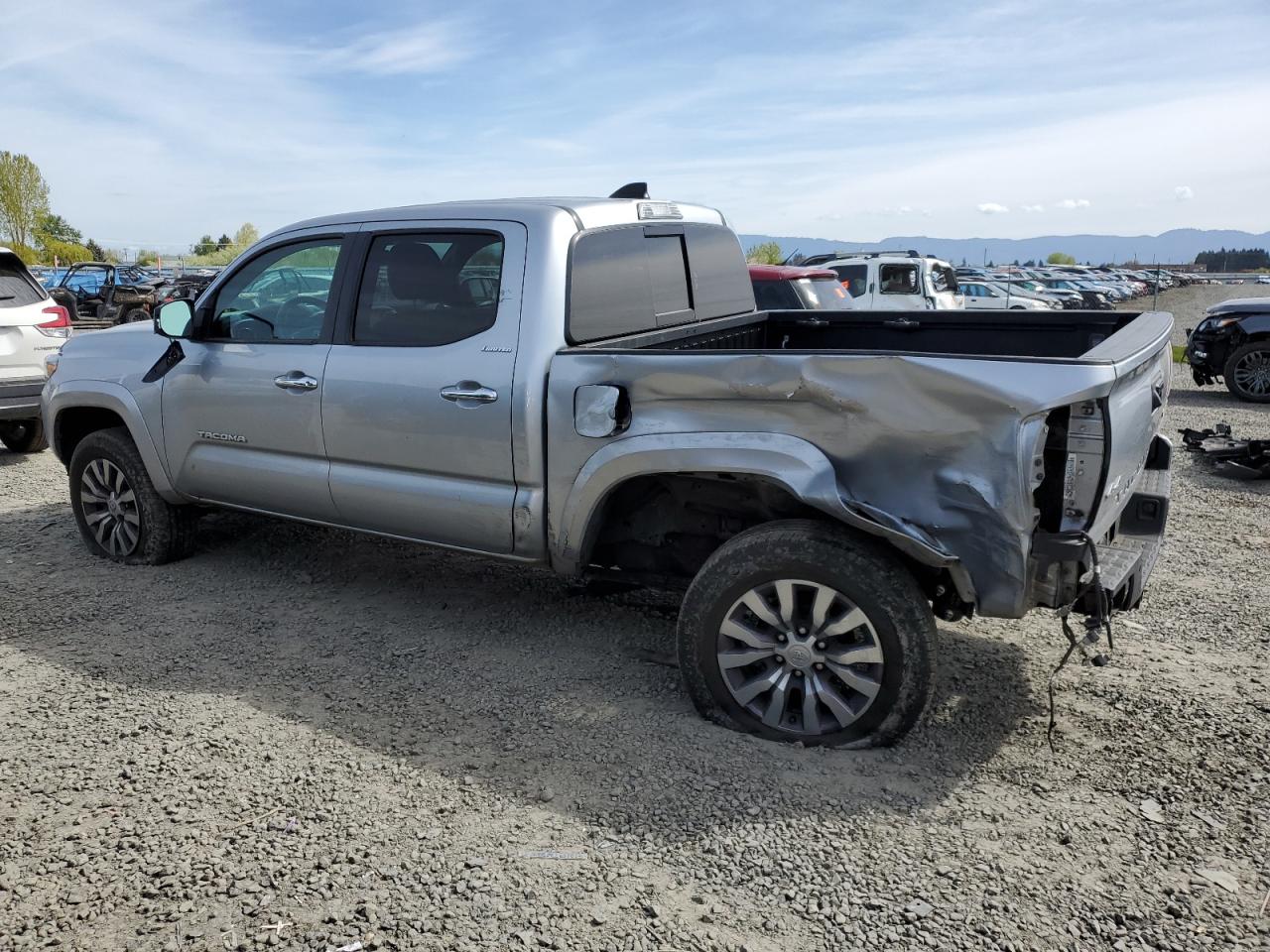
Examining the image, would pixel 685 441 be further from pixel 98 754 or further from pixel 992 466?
pixel 98 754

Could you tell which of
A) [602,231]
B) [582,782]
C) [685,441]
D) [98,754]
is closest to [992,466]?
[685,441]

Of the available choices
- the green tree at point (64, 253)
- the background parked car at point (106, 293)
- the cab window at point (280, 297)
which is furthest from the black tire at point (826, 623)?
the green tree at point (64, 253)

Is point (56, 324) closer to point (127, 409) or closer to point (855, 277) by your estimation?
point (127, 409)

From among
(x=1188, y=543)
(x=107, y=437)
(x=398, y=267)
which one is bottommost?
(x=1188, y=543)

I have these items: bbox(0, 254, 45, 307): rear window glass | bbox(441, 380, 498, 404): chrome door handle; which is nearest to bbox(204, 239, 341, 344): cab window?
bbox(441, 380, 498, 404): chrome door handle

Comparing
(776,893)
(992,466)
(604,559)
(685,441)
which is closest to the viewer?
(776,893)

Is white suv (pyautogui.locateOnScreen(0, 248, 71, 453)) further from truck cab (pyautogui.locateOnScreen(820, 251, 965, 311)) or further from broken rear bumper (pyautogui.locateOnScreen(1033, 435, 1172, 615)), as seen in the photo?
truck cab (pyautogui.locateOnScreen(820, 251, 965, 311))

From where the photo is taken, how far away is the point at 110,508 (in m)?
5.77

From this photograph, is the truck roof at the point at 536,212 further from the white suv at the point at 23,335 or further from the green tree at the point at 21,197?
the green tree at the point at 21,197

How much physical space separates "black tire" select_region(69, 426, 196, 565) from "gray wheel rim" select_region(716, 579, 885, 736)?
3.54m

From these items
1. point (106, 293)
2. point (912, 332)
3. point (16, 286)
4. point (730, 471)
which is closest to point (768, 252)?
point (106, 293)

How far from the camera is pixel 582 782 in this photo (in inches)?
134

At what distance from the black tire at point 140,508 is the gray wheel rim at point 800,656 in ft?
11.6

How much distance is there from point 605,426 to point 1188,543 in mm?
4164
